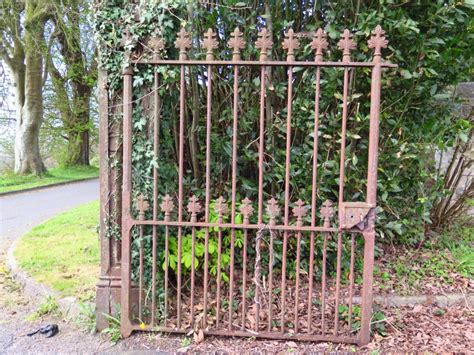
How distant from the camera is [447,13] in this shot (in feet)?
9.78

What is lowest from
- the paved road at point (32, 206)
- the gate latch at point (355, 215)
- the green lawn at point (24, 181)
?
the paved road at point (32, 206)

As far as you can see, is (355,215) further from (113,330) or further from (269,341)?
(113,330)

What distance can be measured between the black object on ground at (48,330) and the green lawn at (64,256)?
1.35ft

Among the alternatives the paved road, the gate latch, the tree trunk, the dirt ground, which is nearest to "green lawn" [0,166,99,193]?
the paved road

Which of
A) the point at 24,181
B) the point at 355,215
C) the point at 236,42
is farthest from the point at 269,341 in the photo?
the point at 24,181

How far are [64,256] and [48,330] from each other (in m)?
1.65

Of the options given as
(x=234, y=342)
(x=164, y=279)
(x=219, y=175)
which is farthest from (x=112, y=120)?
(x=234, y=342)

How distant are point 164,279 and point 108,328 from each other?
55 centimetres

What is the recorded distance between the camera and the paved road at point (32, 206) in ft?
20.2

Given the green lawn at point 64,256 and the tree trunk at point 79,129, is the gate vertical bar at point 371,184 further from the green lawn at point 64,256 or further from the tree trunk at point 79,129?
the tree trunk at point 79,129

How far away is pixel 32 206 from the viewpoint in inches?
327

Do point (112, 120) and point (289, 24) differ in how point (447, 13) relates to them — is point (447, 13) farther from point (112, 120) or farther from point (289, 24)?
point (112, 120)

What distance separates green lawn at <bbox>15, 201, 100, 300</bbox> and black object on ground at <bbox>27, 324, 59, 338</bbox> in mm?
411

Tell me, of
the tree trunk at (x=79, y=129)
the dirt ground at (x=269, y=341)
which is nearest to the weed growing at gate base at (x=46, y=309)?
the dirt ground at (x=269, y=341)
